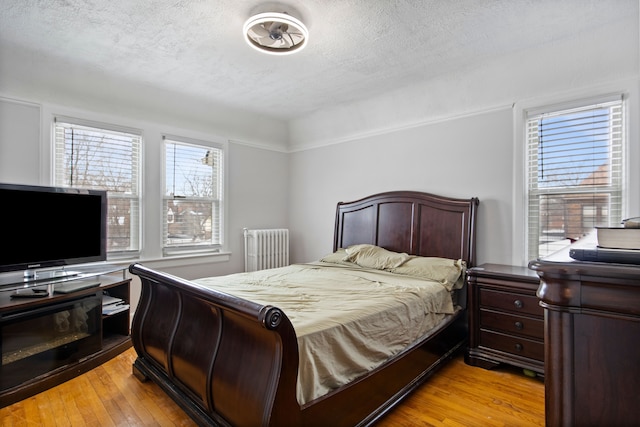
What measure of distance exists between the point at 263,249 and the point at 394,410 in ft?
9.07

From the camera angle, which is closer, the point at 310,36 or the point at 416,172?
the point at 310,36

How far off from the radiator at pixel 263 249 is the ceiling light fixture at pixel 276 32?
246cm

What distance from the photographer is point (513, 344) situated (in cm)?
252

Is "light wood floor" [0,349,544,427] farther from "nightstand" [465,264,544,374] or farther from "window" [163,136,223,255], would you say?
"window" [163,136,223,255]

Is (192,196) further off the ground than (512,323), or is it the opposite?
(192,196)

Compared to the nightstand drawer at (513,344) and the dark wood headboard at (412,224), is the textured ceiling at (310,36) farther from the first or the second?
the nightstand drawer at (513,344)

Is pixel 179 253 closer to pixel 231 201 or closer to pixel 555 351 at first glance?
pixel 231 201

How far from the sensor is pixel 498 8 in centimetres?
220

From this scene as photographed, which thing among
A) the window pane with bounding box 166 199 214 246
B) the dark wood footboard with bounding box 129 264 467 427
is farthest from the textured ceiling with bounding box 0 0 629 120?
the dark wood footboard with bounding box 129 264 467 427

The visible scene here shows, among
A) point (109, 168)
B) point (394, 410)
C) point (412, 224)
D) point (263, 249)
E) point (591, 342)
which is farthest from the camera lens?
point (263, 249)

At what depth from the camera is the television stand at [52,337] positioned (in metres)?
2.23

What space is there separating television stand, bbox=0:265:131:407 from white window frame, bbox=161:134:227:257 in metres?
0.91

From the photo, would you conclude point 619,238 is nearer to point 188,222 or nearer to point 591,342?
point 591,342

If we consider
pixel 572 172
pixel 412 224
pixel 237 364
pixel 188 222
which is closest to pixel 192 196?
pixel 188 222
